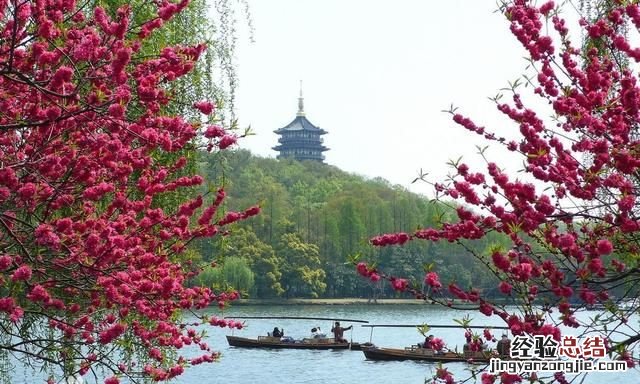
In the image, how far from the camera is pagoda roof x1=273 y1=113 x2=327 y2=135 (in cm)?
10206

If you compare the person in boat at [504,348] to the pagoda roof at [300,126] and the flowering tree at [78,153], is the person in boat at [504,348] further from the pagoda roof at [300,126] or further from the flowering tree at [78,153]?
the pagoda roof at [300,126]

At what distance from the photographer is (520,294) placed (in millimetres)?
4312

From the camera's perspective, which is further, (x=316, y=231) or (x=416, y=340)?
(x=316, y=231)

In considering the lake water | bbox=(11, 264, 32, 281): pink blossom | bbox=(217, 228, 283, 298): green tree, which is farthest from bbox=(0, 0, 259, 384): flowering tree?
bbox=(217, 228, 283, 298): green tree

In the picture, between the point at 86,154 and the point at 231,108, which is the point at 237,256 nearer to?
the point at 231,108

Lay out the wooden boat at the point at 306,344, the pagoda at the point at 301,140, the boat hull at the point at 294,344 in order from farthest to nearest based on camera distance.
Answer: the pagoda at the point at 301,140, the boat hull at the point at 294,344, the wooden boat at the point at 306,344

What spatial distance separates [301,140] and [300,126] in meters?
1.61

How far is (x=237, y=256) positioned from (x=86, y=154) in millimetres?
51287

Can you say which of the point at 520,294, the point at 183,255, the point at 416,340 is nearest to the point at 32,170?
the point at 520,294

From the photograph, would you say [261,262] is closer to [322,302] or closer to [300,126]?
[322,302]

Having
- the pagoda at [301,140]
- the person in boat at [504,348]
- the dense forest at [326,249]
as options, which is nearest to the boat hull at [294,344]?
the dense forest at [326,249]

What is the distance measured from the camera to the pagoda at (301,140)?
102 metres

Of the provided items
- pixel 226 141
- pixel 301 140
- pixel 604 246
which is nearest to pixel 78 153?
pixel 226 141

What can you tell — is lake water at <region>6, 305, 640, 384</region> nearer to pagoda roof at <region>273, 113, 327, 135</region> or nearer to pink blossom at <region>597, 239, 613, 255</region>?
pink blossom at <region>597, 239, 613, 255</region>
